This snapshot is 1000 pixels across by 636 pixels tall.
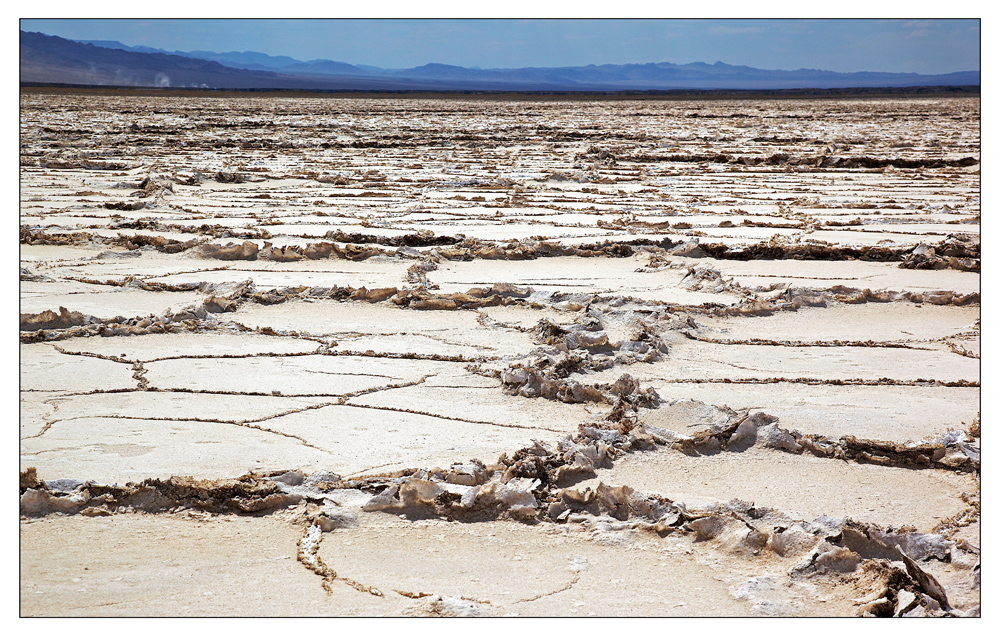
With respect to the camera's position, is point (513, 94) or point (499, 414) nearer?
point (499, 414)

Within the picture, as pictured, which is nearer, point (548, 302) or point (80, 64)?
point (548, 302)

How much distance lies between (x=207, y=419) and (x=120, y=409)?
13.6 inches

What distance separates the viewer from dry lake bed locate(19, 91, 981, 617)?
2166mm

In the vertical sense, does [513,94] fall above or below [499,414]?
above

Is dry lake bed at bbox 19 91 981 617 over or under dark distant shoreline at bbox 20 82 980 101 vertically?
under

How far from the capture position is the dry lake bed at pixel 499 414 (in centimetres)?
217

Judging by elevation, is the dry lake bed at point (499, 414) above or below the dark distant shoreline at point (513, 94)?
below

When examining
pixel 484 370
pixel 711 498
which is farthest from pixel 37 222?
pixel 711 498

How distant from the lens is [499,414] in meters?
3.32

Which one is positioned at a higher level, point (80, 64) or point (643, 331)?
point (80, 64)

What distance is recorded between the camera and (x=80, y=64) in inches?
4498

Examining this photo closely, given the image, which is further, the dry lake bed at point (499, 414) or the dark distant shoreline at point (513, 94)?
the dark distant shoreline at point (513, 94)

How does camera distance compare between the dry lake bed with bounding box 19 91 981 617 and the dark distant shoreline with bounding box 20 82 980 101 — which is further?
the dark distant shoreline with bounding box 20 82 980 101

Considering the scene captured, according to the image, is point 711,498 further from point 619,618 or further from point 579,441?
point 619,618
